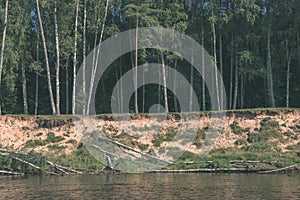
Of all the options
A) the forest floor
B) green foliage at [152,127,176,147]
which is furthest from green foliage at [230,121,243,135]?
green foliage at [152,127,176,147]

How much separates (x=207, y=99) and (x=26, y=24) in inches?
894

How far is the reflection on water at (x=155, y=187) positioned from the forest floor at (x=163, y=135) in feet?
19.8

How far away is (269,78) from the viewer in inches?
2133

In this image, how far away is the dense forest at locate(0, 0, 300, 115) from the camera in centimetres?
5150

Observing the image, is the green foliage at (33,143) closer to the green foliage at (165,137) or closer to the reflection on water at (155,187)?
the reflection on water at (155,187)

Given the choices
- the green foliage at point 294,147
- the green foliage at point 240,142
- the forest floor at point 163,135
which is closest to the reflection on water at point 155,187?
the forest floor at point 163,135

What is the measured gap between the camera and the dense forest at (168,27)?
51.5m

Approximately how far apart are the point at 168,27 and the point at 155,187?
27.5 m

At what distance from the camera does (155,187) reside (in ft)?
93.7

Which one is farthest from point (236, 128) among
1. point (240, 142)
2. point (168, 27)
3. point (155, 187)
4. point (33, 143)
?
point (155, 187)

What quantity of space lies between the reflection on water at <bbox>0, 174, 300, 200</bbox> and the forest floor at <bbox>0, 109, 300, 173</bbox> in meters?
6.02

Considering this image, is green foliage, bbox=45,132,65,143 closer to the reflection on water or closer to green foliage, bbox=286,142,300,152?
the reflection on water

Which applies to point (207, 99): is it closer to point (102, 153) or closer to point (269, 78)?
point (269, 78)

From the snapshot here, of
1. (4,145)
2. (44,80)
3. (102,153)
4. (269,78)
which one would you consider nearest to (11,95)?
(44,80)
